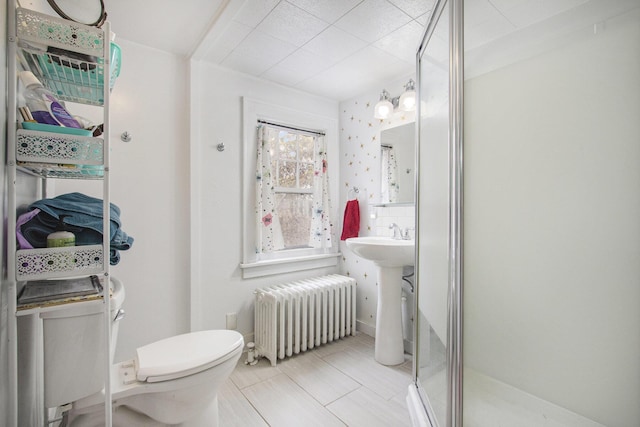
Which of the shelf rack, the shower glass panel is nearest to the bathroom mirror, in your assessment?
the shower glass panel

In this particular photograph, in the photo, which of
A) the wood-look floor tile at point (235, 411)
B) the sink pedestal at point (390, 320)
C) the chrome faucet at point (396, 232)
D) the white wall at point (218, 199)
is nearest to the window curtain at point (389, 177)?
the chrome faucet at point (396, 232)

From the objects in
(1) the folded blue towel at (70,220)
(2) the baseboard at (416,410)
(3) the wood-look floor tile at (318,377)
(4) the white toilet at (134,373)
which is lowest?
(3) the wood-look floor tile at (318,377)

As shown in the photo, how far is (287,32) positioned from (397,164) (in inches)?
49.1

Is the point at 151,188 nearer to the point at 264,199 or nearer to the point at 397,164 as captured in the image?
the point at 264,199

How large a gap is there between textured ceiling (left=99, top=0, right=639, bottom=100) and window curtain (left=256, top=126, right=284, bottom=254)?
59 centimetres

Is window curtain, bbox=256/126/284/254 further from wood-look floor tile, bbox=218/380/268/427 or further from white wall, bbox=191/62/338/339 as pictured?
wood-look floor tile, bbox=218/380/268/427

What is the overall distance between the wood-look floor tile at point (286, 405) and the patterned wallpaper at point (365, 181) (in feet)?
3.29

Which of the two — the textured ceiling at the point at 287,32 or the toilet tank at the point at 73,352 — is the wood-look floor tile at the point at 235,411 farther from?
the textured ceiling at the point at 287,32

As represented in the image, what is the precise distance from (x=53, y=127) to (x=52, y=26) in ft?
0.98

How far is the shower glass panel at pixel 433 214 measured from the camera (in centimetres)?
105

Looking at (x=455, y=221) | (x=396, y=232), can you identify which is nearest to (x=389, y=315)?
(x=396, y=232)

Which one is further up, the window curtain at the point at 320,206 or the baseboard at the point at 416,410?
the window curtain at the point at 320,206

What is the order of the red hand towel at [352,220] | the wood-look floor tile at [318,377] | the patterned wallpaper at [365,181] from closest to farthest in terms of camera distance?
the wood-look floor tile at [318,377]
the patterned wallpaper at [365,181]
the red hand towel at [352,220]

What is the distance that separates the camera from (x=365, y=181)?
255 centimetres
